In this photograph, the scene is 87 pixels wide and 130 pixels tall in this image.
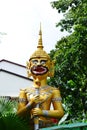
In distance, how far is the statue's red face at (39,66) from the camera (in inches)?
436

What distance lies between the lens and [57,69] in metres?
20.8

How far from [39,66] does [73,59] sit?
9.29 metres

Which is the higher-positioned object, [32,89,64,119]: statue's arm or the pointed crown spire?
the pointed crown spire

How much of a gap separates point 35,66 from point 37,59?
0.19 m

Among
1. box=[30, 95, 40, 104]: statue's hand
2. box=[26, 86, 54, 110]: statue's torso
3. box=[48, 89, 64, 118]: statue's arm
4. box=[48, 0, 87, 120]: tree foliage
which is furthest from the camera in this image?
box=[48, 0, 87, 120]: tree foliage

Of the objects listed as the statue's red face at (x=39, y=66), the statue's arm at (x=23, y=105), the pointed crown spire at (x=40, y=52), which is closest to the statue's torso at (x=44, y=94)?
the statue's arm at (x=23, y=105)

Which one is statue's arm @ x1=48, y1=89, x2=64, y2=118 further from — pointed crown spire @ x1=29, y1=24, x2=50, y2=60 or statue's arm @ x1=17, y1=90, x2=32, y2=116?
pointed crown spire @ x1=29, y1=24, x2=50, y2=60

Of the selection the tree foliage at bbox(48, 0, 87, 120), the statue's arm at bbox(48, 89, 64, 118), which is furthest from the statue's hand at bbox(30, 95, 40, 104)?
the tree foliage at bbox(48, 0, 87, 120)

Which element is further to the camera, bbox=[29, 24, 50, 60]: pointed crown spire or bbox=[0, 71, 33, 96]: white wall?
bbox=[0, 71, 33, 96]: white wall

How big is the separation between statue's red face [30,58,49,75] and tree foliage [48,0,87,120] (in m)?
8.25

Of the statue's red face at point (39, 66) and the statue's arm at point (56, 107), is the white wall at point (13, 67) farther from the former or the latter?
the statue's arm at point (56, 107)

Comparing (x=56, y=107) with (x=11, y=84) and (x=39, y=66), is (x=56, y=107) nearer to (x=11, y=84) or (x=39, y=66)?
(x=39, y=66)

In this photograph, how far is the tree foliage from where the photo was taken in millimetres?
19798

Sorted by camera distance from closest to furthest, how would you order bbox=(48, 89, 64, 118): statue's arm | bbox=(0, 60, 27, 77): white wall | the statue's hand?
the statue's hand, bbox=(48, 89, 64, 118): statue's arm, bbox=(0, 60, 27, 77): white wall
